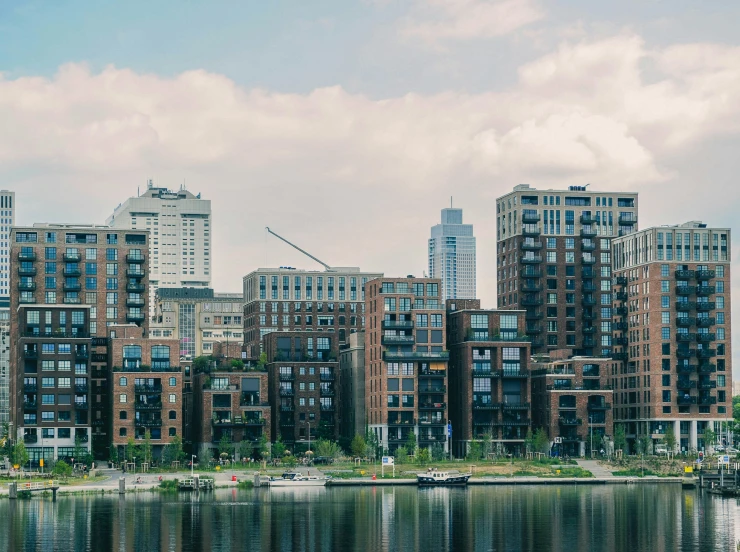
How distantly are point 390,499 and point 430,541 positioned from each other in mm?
51108

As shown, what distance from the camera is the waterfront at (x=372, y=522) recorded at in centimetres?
13475

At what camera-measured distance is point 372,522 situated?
507 ft

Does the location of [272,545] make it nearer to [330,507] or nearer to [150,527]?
[150,527]

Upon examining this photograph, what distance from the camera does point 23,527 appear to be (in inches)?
5871

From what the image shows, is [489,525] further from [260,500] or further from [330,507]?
→ [260,500]

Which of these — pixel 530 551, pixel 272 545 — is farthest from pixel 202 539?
pixel 530 551

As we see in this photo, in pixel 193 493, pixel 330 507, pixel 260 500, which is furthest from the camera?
pixel 193 493

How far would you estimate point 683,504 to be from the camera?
18075 centimetres

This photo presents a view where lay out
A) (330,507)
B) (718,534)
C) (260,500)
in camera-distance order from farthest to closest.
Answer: (260,500) → (330,507) → (718,534)

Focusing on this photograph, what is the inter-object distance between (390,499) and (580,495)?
2710 centimetres

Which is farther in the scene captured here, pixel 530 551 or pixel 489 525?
pixel 489 525

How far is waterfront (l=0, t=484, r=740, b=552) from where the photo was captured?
442ft

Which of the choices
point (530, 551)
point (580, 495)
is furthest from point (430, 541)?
point (580, 495)

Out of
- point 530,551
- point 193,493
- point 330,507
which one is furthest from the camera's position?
point 193,493
